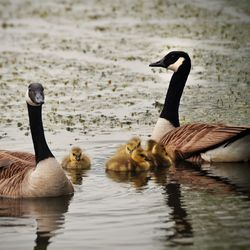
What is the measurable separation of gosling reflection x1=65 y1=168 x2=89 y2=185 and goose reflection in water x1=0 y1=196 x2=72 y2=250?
1042mm

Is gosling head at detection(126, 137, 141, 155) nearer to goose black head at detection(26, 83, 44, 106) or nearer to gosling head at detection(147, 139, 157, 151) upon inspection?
gosling head at detection(147, 139, 157, 151)

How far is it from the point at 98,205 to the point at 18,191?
1.07m

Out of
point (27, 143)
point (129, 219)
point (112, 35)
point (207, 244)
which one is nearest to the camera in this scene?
point (207, 244)

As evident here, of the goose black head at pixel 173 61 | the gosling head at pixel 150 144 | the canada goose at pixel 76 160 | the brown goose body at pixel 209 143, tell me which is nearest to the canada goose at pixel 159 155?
the gosling head at pixel 150 144

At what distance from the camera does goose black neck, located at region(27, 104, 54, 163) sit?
11.7 meters

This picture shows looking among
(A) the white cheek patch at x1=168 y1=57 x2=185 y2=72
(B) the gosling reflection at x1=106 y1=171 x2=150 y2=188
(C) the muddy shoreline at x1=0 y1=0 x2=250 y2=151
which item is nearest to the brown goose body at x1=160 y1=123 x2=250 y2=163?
(B) the gosling reflection at x1=106 y1=171 x2=150 y2=188

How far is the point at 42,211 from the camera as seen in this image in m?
11.1

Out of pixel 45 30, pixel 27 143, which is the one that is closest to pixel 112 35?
pixel 45 30

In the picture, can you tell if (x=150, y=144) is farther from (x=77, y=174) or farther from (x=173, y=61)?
(x=173, y=61)

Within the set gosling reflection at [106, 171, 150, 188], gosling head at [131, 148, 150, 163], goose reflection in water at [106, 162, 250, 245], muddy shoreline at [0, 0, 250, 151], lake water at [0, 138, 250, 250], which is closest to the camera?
lake water at [0, 138, 250, 250]

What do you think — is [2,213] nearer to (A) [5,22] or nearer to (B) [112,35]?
(B) [112,35]

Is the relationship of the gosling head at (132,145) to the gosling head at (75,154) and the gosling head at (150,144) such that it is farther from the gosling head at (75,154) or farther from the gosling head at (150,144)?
the gosling head at (75,154)

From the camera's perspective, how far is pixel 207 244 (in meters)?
9.34

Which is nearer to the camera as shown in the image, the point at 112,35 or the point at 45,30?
the point at 112,35
